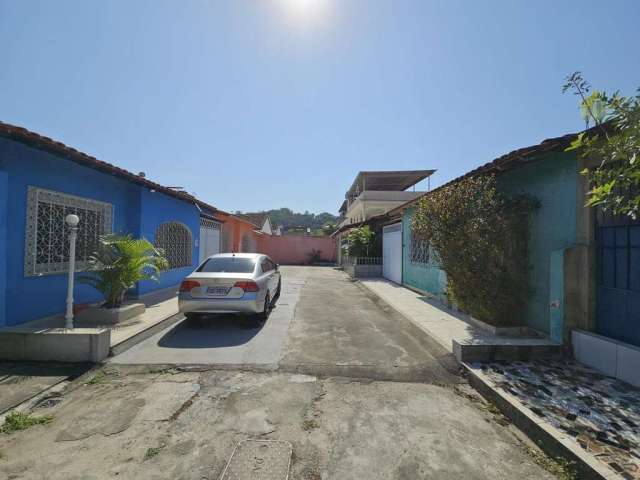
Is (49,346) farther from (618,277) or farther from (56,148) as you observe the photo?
(618,277)

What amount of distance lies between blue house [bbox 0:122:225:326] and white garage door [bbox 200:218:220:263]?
480 cm

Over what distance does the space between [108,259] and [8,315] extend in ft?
5.37

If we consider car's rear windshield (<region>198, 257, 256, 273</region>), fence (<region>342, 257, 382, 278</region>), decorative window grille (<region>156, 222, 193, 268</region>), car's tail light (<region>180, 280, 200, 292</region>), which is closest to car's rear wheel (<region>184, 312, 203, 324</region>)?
car's tail light (<region>180, 280, 200, 292</region>)

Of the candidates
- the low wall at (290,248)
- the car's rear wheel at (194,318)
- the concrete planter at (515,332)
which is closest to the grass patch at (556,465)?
the concrete planter at (515,332)

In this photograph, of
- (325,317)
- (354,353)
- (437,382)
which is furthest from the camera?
(325,317)

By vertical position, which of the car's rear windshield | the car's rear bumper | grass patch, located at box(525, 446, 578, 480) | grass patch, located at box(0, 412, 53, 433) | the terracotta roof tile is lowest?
grass patch, located at box(525, 446, 578, 480)

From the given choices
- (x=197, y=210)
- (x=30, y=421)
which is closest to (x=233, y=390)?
(x=30, y=421)

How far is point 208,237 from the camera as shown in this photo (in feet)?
46.4

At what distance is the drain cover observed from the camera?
7.37ft

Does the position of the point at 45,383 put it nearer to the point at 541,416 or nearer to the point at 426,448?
the point at 426,448

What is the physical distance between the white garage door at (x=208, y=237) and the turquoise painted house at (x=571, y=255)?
37.6ft

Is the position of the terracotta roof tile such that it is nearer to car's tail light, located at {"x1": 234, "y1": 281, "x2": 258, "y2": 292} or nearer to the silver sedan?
the silver sedan

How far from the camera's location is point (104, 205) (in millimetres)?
7266

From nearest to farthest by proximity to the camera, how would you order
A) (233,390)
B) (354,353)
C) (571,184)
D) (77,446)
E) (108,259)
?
(77,446) < (233,390) < (571,184) < (354,353) < (108,259)
